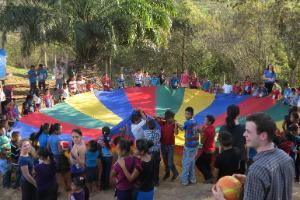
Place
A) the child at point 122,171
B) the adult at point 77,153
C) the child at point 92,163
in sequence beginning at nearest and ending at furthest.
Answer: the child at point 122,171 < the adult at point 77,153 < the child at point 92,163

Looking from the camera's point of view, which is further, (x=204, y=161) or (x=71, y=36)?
(x=71, y=36)

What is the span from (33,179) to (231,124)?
279cm

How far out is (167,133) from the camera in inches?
283

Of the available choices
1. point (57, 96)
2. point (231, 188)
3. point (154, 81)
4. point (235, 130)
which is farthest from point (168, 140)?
point (154, 81)

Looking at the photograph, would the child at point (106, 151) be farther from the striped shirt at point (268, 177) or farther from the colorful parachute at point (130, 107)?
the striped shirt at point (268, 177)

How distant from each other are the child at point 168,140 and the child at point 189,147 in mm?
320

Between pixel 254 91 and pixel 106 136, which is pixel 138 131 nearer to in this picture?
pixel 106 136

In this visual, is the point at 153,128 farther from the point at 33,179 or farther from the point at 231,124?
the point at 33,179

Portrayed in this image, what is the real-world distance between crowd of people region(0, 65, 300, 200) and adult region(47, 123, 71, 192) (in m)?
0.02

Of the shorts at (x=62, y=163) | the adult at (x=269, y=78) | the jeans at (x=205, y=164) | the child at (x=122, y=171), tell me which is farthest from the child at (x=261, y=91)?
the child at (x=122, y=171)

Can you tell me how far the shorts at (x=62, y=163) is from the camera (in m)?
7.07

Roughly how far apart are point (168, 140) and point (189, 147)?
46 centimetres

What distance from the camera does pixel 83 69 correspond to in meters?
15.6

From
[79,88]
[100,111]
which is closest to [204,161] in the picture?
[100,111]
